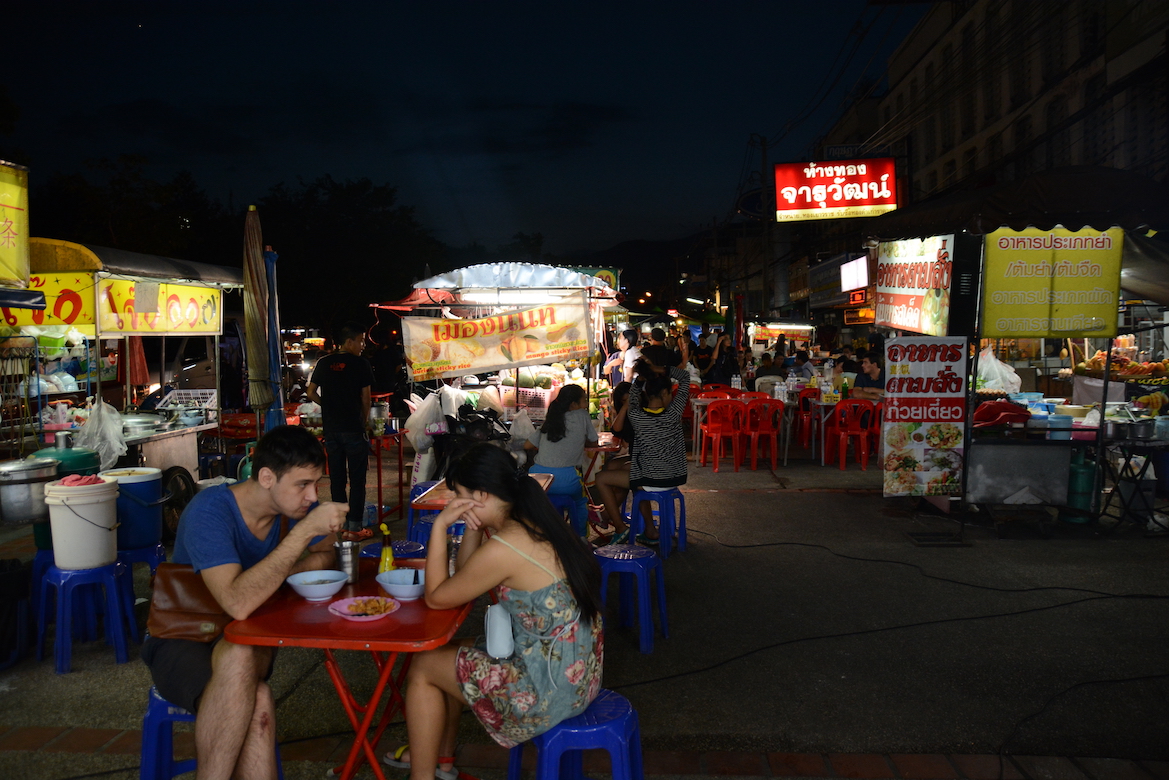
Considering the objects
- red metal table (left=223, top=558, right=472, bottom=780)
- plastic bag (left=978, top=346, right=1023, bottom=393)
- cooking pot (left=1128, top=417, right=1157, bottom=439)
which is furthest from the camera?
plastic bag (left=978, top=346, right=1023, bottom=393)

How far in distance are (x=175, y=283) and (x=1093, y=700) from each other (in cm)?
873

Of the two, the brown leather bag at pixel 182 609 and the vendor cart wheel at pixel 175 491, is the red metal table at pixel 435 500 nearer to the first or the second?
the brown leather bag at pixel 182 609

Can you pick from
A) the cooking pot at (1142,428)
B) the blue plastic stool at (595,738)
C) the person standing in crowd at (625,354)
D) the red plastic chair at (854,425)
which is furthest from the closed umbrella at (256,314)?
the cooking pot at (1142,428)

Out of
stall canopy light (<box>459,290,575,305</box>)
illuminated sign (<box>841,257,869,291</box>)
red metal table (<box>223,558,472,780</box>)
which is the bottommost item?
red metal table (<box>223,558,472,780</box>)

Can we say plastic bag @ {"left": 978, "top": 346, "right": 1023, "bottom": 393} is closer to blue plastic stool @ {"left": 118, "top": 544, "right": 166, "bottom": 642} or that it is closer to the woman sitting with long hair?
the woman sitting with long hair

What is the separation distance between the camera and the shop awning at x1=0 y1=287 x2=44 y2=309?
235 inches

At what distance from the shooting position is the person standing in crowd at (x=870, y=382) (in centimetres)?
995

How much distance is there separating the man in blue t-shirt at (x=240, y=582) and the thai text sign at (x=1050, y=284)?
238 inches

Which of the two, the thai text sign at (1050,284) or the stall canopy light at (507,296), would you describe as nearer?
the thai text sign at (1050,284)

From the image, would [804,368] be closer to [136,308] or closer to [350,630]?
[136,308]

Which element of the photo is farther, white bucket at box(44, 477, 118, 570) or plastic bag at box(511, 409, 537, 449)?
plastic bag at box(511, 409, 537, 449)

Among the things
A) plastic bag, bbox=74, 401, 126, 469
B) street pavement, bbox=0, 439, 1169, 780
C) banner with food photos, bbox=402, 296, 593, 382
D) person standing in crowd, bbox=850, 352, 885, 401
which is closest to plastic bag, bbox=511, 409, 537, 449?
banner with food photos, bbox=402, 296, 593, 382

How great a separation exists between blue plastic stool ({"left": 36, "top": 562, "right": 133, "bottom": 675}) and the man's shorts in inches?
71.0

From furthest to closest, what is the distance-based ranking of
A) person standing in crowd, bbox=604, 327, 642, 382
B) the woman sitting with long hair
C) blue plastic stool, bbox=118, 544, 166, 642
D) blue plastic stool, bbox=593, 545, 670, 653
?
person standing in crowd, bbox=604, 327, 642, 382
the woman sitting with long hair
blue plastic stool, bbox=118, 544, 166, 642
blue plastic stool, bbox=593, 545, 670, 653
